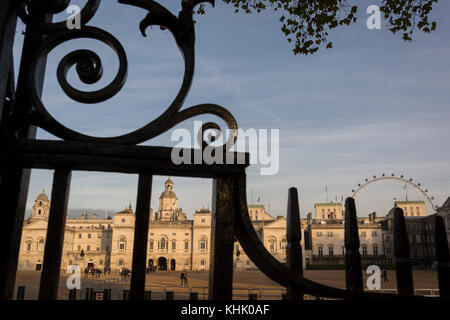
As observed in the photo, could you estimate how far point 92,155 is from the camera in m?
1.14

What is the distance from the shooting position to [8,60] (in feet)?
3.91

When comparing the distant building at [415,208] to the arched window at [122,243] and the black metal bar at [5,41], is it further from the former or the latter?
the black metal bar at [5,41]

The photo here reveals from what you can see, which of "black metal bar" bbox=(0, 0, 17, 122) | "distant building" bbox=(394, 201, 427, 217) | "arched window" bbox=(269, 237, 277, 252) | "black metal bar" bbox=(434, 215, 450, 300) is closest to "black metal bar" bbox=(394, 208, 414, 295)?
"black metal bar" bbox=(434, 215, 450, 300)

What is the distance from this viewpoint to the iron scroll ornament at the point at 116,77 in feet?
3.79

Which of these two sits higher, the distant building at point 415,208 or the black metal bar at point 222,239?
the distant building at point 415,208

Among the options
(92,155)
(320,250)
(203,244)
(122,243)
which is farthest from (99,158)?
(320,250)

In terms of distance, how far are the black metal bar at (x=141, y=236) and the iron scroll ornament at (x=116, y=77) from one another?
6.4 inches

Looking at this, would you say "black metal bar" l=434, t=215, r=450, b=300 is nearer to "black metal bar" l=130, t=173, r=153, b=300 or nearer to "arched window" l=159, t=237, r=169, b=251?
"black metal bar" l=130, t=173, r=153, b=300

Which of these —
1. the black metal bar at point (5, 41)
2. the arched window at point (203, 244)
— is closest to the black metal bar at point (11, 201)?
the black metal bar at point (5, 41)

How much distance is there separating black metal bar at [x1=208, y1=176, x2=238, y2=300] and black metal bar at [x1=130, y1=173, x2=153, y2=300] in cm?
24

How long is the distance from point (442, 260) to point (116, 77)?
2.00m

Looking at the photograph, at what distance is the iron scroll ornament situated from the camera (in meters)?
1.16
